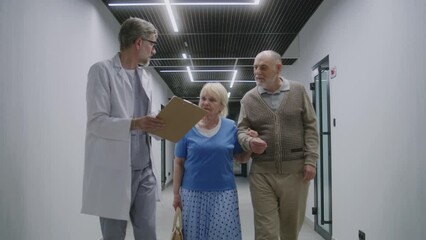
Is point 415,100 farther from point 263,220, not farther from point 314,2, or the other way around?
point 314,2

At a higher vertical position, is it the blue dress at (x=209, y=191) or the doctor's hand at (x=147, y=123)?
the doctor's hand at (x=147, y=123)

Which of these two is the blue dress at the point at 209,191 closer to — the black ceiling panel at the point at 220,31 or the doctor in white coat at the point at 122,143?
the doctor in white coat at the point at 122,143

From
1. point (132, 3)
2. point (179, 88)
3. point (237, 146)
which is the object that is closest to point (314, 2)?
point (132, 3)

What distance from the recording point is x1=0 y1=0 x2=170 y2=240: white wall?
224cm

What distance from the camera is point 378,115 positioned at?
299cm

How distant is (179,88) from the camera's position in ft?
37.5

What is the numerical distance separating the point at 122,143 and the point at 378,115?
206 centimetres

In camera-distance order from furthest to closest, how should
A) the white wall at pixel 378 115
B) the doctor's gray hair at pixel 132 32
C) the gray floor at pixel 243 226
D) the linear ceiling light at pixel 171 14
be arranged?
1. the gray floor at pixel 243 226
2. the linear ceiling light at pixel 171 14
3. the white wall at pixel 378 115
4. the doctor's gray hair at pixel 132 32

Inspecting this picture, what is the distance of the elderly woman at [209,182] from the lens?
2107 mm

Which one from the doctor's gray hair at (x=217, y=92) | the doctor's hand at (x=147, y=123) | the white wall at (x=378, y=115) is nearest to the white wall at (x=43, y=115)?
the doctor's hand at (x=147, y=123)

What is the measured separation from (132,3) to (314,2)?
202 centimetres

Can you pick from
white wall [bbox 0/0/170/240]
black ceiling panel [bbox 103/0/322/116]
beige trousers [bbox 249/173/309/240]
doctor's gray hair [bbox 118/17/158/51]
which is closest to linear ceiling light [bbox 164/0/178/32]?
black ceiling panel [bbox 103/0/322/116]

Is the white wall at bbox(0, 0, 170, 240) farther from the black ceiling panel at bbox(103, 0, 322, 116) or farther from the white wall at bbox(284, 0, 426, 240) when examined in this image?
the white wall at bbox(284, 0, 426, 240)

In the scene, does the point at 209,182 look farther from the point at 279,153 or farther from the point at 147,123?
the point at 147,123
